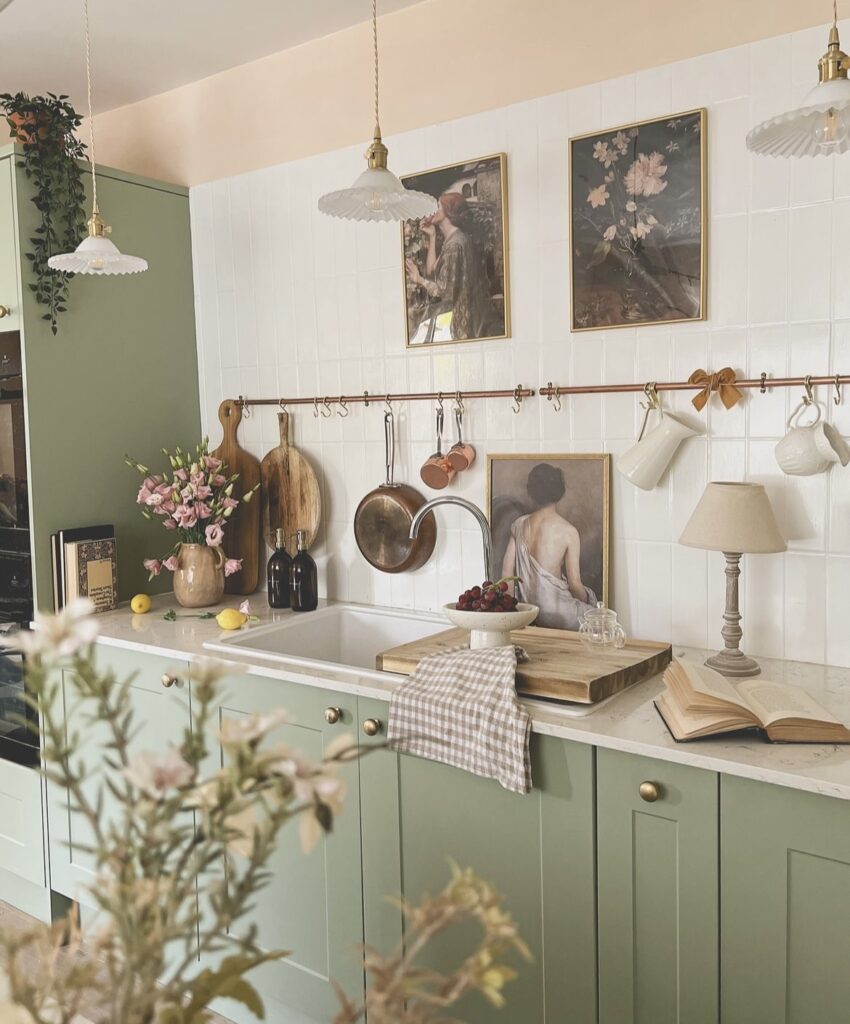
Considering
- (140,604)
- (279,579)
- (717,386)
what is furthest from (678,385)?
(140,604)

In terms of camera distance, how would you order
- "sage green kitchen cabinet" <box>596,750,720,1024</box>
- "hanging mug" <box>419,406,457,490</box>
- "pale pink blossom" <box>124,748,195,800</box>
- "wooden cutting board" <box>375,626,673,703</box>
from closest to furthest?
"pale pink blossom" <box>124,748,195,800</box> < "sage green kitchen cabinet" <box>596,750,720,1024</box> < "wooden cutting board" <box>375,626,673,703</box> < "hanging mug" <box>419,406,457,490</box>

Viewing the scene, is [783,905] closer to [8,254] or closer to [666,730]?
[666,730]

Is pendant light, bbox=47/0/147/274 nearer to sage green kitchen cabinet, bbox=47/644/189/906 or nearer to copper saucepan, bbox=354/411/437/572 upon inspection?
copper saucepan, bbox=354/411/437/572

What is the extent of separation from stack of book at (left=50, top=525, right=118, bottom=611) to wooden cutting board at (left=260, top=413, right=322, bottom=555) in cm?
47

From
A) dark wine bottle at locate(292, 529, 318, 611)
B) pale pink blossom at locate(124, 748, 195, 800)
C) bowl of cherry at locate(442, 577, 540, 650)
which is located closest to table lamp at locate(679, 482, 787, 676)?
bowl of cherry at locate(442, 577, 540, 650)

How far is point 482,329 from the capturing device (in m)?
2.41

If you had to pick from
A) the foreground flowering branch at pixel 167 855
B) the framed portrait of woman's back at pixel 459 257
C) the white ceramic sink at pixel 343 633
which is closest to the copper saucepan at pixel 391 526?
the white ceramic sink at pixel 343 633

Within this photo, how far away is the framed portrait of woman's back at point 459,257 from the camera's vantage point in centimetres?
237

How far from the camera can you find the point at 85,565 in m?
2.65

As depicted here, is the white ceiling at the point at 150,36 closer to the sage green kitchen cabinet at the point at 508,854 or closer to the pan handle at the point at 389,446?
the pan handle at the point at 389,446

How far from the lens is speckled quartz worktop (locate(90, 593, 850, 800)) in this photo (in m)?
1.43

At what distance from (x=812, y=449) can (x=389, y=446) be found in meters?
1.16

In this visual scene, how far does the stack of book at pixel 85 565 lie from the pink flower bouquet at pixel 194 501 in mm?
118

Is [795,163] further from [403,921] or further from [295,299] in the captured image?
[403,921]
